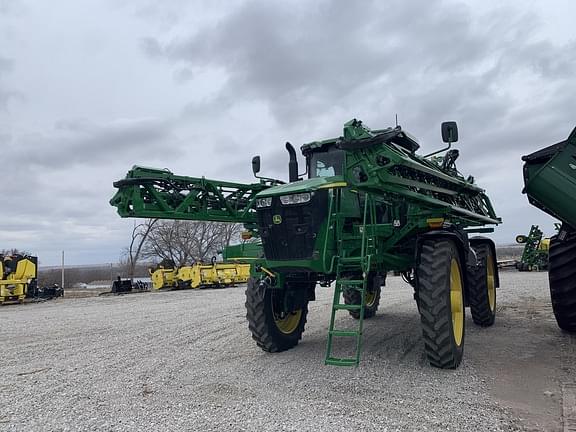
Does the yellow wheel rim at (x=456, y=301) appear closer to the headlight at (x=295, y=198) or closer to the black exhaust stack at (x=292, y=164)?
the headlight at (x=295, y=198)

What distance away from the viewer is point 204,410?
A: 172 inches

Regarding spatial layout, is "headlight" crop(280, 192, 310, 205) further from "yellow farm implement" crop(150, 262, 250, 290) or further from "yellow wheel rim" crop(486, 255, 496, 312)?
"yellow farm implement" crop(150, 262, 250, 290)

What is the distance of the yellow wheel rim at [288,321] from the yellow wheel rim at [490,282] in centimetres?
344

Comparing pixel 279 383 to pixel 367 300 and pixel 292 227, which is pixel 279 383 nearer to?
pixel 292 227

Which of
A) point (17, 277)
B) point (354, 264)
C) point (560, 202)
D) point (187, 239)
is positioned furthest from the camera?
point (187, 239)

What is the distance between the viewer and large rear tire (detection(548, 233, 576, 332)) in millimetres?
6988

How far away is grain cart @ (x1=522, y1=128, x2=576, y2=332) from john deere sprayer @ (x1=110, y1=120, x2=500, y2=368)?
96 centimetres

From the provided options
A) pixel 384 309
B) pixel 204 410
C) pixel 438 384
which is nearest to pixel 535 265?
pixel 384 309

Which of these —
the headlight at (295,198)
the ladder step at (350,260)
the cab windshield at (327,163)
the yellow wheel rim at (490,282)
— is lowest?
the yellow wheel rim at (490,282)

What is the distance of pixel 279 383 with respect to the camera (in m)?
5.20

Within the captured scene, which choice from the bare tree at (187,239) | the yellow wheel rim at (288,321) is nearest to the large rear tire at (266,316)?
the yellow wheel rim at (288,321)

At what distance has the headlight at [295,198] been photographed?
6.02 metres

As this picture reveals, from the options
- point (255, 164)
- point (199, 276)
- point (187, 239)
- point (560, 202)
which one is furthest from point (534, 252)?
point (187, 239)

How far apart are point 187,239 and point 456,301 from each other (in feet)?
154
